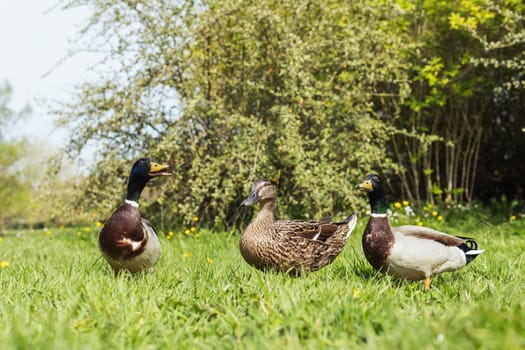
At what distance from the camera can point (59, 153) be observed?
25.7ft

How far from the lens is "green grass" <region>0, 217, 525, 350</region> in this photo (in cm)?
210

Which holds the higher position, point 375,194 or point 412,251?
point 375,194

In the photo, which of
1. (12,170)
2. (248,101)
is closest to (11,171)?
(12,170)

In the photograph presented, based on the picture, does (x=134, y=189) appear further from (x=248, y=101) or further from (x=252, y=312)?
(x=248, y=101)

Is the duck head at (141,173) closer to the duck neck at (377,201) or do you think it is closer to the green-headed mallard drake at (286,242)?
the green-headed mallard drake at (286,242)

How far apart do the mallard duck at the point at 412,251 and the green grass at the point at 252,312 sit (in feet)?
0.38

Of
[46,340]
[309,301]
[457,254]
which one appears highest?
[46,340]

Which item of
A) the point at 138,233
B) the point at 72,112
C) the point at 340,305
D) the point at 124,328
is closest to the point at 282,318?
the point at 340,305

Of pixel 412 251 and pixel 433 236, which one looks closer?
pixel 412 251

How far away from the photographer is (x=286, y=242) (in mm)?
3947

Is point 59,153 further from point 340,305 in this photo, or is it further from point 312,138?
point 340,305

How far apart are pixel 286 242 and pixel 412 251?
891 mm

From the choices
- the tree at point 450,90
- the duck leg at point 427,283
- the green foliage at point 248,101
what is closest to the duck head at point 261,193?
the duck leg at point 427,283

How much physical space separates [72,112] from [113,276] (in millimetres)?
4284
